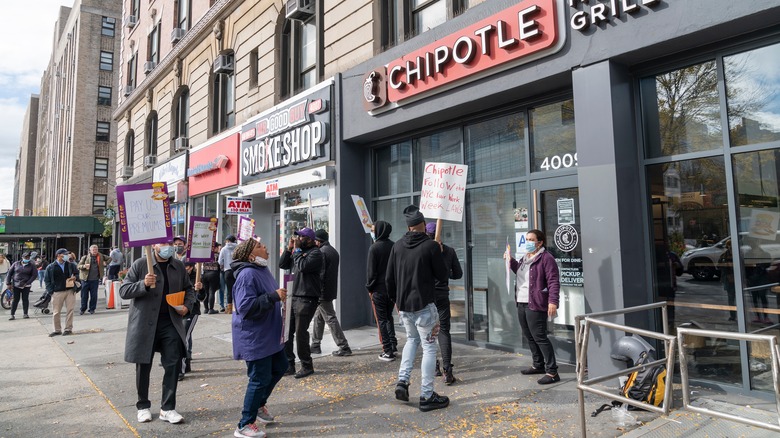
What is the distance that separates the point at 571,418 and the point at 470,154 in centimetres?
449

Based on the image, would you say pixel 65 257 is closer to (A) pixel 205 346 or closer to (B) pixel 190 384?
(A) pixel 205 346

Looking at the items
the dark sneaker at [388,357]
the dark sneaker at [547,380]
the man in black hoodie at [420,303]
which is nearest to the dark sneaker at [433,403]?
the man in black hoodie at [420,303]

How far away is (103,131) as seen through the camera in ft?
151

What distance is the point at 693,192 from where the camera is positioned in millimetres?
5301

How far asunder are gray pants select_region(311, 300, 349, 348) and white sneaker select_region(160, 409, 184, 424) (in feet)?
Answer: 8.30

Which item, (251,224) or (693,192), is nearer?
(693,192)

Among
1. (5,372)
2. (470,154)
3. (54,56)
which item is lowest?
(5,372)

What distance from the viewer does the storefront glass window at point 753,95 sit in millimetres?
4840

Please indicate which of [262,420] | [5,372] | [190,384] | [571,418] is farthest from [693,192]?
[5,372]

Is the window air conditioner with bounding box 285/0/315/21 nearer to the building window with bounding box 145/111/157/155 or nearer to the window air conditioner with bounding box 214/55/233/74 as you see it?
the window air conditioner with bounding box 214/55/233/74

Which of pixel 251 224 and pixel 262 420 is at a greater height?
pixel 251 224

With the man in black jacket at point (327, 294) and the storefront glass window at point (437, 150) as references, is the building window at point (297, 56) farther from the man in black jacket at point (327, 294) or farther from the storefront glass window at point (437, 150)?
the man in black jacket at point (327, 294)

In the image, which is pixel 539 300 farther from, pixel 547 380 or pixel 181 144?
pixel 181 144

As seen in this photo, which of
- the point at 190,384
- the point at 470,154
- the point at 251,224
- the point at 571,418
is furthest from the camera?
the point at 251,224
